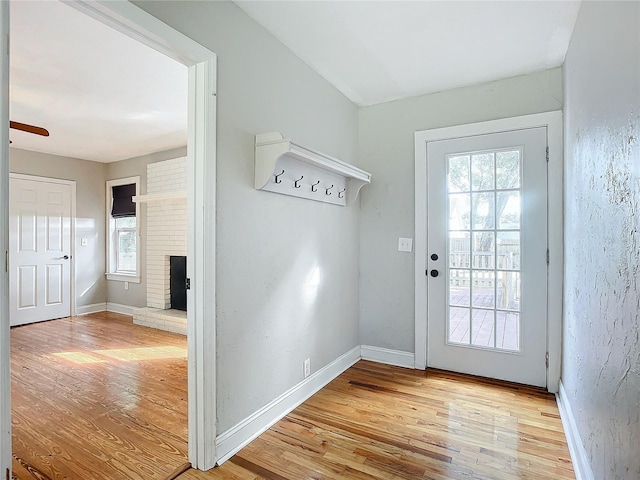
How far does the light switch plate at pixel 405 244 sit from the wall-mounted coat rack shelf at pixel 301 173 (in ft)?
1.86

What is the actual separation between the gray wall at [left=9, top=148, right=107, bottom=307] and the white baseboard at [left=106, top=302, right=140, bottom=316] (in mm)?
163

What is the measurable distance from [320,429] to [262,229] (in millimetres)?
1240

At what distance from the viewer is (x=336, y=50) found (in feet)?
7.90

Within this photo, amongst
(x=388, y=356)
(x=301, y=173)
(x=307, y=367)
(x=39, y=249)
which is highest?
(x=301, y=173)

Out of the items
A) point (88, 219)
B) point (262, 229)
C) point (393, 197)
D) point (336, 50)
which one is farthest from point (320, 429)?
point (88, 219)

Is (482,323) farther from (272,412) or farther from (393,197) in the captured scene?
(272,412)

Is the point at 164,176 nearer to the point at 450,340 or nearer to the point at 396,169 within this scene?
the point at 396,169

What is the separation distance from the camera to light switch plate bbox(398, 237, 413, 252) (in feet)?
10.3

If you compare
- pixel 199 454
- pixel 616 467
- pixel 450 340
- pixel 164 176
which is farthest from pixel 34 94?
pixel 616 467

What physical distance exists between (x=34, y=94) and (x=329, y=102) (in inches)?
102

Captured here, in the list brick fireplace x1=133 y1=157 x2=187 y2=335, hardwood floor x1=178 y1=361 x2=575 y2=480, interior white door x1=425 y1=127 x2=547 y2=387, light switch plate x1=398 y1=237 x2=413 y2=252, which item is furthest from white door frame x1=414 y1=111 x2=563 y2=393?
brick fireplace x1=133 y1=157 x2=187 y2=335

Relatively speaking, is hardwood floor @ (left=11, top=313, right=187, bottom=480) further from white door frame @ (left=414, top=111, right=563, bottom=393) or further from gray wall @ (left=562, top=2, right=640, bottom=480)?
white door frame @ (left=414, top=111, right=563, bottom=393)

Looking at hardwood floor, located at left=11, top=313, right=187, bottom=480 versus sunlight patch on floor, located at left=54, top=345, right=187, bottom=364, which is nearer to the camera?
hardwood floor, located at left=11, top=313, right=187, bottom=480

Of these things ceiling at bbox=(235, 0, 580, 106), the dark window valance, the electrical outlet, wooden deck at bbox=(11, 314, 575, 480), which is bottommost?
wooden deck at bbox=(11, 314, 575, 480)
